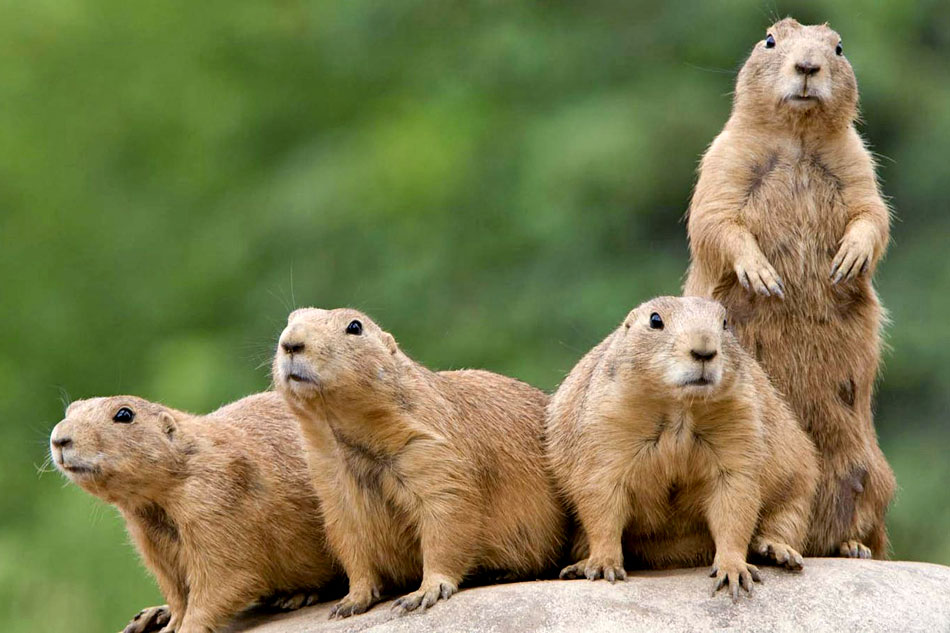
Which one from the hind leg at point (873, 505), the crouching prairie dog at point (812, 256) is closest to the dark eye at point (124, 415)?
the crouching prairie dog at point (812, 256)

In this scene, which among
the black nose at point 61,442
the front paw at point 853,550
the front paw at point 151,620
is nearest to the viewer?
the black nose at point 61,442

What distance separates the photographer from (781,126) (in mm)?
11125

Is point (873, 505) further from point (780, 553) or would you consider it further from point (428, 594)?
point (428, 594)

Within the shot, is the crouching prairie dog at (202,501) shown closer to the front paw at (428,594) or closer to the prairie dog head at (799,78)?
the front paw at (428,594)

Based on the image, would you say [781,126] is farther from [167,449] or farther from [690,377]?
[167,449]

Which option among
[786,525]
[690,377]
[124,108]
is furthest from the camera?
[124,108]

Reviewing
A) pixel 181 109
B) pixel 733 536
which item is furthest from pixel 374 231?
pixel 733 536

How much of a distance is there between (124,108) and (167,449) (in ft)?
51.3

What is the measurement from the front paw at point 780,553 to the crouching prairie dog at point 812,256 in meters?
0.93

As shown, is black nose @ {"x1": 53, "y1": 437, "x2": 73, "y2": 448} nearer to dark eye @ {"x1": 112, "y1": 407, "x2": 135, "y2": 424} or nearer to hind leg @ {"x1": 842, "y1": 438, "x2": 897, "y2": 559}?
dark eye @ {"x1": 112, "y1": 407, "x2": 135, "y2": 424}

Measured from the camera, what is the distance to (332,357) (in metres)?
9.54

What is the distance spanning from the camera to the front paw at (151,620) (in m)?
10.9

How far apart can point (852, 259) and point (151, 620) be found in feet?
16.6

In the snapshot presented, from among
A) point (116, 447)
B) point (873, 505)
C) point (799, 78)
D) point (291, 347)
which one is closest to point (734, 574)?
point (873, 505)
